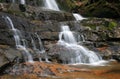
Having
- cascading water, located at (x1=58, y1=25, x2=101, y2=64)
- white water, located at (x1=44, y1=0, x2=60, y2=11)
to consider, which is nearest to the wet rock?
→ cascading water, located at (x1=58, y1=25, x2=101, y2=64)

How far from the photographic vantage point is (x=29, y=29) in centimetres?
1872

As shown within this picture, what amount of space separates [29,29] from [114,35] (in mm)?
6923

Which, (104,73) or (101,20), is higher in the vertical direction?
(101,20)

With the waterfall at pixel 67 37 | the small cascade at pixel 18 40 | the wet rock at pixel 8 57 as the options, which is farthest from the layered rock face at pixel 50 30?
the waterfall at pixel 67 37

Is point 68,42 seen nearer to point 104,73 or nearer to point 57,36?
point 57,36

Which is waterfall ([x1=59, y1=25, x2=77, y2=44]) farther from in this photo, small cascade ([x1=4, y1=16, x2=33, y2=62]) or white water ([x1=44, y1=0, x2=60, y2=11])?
white water ([x1=44, y1=0, x2=60, y2=11])

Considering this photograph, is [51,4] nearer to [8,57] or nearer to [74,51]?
[74,51]

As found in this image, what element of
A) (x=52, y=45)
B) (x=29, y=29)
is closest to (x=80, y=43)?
(x=52, y=45)

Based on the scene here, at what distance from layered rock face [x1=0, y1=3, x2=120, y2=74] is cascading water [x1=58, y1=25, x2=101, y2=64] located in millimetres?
474

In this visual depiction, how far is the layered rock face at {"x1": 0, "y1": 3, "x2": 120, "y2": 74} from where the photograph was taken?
1647cm

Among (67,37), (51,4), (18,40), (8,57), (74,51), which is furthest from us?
(51,4)

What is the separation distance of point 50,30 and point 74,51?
323cm

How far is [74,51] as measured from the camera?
56.5 ft

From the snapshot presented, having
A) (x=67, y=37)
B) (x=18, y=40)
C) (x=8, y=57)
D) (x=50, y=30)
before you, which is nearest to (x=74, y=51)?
(x=67, y=37)
